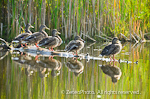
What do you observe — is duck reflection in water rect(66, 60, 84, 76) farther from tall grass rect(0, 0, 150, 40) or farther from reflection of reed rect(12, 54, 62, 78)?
tall grass rect(0, 0, 150, 40)

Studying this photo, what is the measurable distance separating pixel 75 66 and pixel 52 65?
601 millimetres

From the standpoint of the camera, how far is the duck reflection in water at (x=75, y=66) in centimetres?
683

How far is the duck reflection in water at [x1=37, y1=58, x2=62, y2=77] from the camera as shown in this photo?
673 cm

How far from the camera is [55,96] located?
4.59 meters

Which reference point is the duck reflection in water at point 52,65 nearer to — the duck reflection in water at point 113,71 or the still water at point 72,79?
the still water at point 72,79

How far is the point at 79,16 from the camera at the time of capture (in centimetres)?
1410

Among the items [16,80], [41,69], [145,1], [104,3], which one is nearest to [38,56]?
[41,69]

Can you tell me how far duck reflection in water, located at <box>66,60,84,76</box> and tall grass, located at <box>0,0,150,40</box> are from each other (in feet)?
18.5

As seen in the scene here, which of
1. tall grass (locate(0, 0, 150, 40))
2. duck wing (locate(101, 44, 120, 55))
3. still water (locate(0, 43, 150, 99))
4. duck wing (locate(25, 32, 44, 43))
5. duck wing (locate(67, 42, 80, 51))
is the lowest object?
still water (locate(0, 43, 150, 99))

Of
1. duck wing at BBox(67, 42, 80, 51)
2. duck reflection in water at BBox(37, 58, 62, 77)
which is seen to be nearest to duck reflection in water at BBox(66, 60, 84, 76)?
duck reflection in water at BBox(37, 58, 62, 77)

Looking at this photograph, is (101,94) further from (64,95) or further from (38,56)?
(38,56)

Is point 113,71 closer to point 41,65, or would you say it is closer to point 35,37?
point 41,65

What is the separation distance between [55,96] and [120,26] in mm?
11596

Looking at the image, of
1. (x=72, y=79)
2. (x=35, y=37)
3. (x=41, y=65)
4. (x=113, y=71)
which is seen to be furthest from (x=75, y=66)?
(x=35, y=37)
